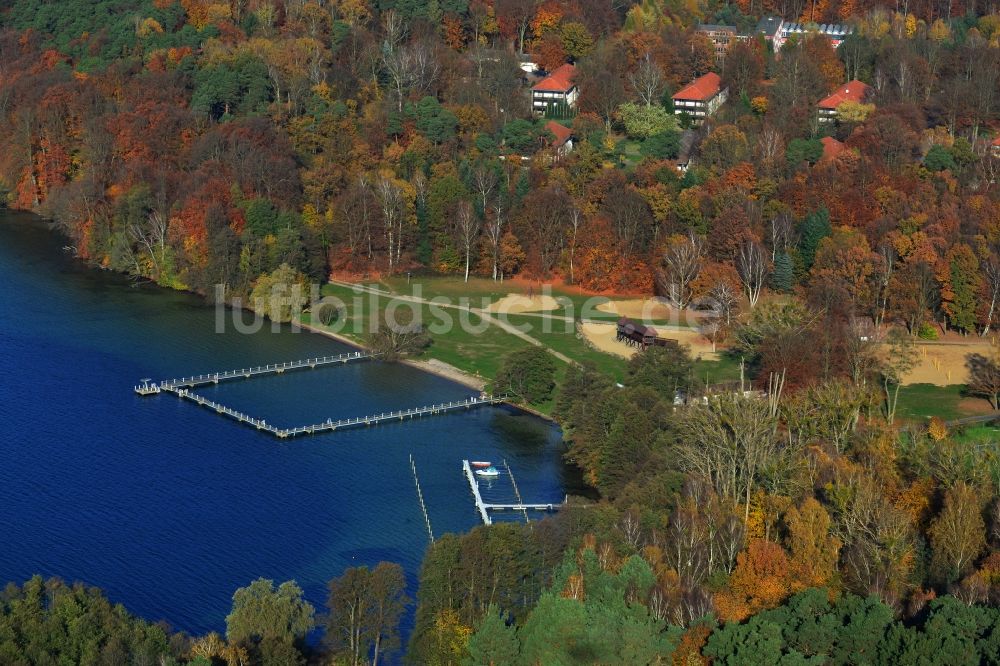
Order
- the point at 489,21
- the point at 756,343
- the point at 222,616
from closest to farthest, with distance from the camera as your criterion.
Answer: the point at 222,616 → the point at 756,343 → the point at 489,21

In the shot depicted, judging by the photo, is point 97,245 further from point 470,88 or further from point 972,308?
point 972,308

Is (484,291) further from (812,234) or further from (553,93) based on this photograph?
(553,93)

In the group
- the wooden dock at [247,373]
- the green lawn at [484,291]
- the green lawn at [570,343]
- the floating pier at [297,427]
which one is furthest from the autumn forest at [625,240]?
the wooden dock at [247,373]

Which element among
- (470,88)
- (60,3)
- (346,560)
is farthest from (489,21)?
(346,560)

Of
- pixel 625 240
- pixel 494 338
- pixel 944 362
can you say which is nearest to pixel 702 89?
pixel 625 240

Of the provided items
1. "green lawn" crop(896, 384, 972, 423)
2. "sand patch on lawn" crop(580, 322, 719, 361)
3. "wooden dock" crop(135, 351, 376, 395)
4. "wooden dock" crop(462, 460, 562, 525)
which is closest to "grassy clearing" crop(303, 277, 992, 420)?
"green lawn" crop(896, 384, 972, 423)

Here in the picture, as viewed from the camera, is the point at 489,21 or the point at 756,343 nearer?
the point at 756,343

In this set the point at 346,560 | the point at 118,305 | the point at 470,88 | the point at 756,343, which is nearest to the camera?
the point at 346,560
